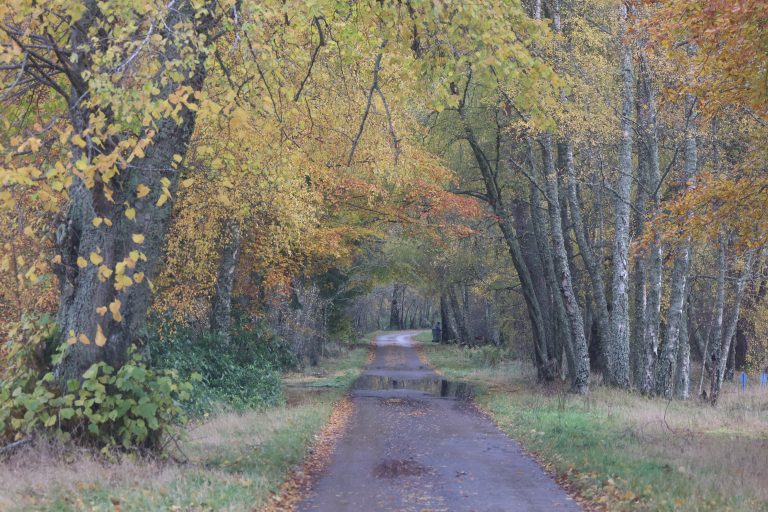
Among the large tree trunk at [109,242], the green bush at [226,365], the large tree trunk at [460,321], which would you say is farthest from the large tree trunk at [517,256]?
the large tree trunk at [460,321]

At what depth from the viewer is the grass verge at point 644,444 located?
865 centimetres

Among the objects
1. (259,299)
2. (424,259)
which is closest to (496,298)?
(424,259)

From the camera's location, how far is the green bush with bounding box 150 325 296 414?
677 inches

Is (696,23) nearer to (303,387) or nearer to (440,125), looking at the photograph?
(440,125)

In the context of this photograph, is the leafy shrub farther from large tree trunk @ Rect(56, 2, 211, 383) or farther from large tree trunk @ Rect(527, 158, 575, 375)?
large tree trunk @ Rect(527, 158, 575, 375)

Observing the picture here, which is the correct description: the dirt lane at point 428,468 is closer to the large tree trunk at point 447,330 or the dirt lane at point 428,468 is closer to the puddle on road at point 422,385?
the puddle on road at point 422,385

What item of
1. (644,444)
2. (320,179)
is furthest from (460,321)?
(644,444)

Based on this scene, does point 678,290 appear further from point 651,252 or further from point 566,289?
point 566,289

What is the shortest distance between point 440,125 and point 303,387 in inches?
393

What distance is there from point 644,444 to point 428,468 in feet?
12.0

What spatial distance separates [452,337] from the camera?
63.2 metres

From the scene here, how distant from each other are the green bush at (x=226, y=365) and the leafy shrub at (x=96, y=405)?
6.75 metres

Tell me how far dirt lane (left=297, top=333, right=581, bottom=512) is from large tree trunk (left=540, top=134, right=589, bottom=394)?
361cm

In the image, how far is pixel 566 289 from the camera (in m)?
21.8
